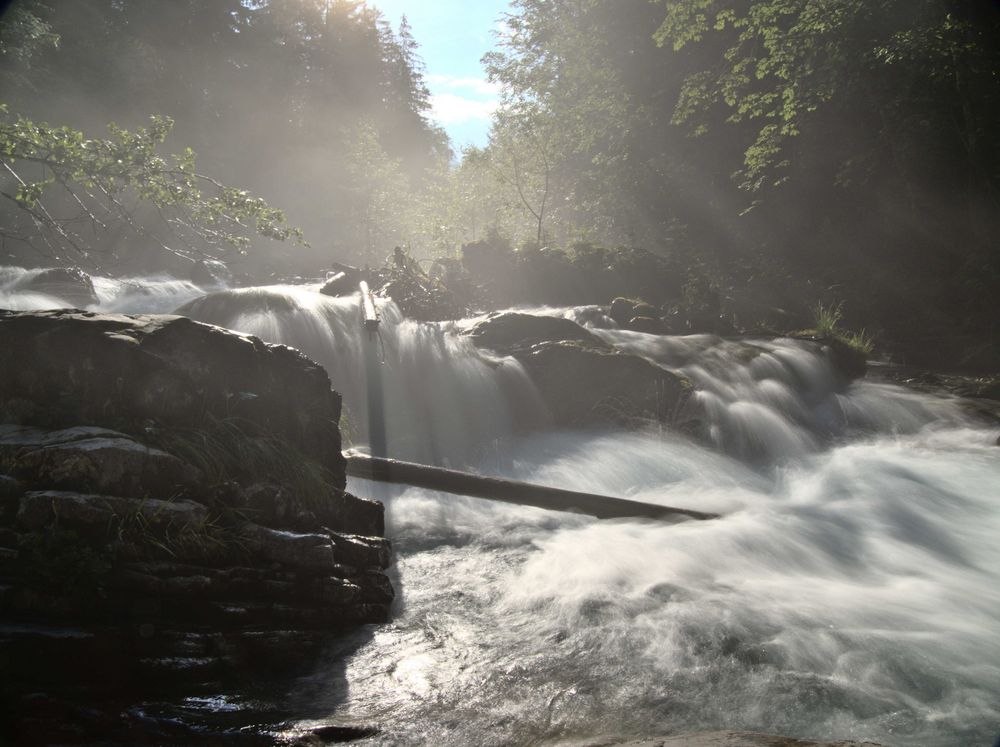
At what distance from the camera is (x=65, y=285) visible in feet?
47.2

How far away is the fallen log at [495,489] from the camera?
6.32 metres

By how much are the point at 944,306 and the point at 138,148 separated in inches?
705

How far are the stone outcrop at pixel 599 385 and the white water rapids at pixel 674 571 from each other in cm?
39

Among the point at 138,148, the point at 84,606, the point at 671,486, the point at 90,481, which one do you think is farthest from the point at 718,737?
the point at 138,148

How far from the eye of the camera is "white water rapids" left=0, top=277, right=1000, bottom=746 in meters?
3.53

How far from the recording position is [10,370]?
162 inches

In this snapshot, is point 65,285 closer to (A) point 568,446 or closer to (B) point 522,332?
(B) point 522,332

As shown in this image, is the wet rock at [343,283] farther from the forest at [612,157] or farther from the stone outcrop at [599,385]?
the stone outcrop at [599,385]

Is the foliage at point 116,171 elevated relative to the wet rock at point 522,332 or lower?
elevated

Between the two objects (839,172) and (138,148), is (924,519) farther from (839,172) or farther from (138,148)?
(839,172)

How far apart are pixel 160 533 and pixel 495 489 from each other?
10.4 ft

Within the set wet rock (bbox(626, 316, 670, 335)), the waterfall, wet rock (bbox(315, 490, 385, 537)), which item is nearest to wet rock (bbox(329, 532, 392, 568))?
wet rock (bbox(315, 490, 385, 537))

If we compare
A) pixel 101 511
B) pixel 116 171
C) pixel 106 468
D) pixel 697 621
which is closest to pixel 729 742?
pixel 697 621

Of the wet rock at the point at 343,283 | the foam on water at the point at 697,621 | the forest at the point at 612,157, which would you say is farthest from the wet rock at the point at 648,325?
the foam on water at the point at 697,621
